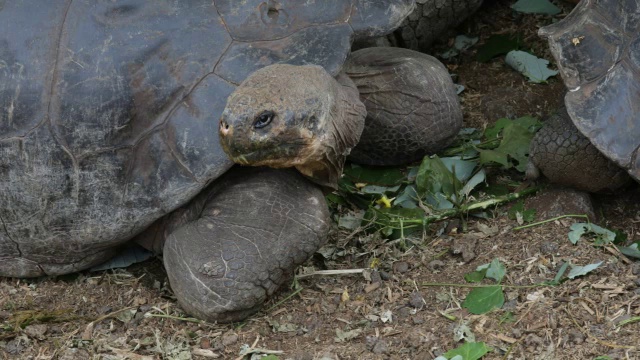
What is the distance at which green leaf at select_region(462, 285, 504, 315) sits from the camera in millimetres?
4117

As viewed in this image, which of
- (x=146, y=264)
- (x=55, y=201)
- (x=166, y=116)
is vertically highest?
(x=166, y=116)

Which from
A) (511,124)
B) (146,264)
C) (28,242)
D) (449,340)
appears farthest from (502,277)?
(28,242)

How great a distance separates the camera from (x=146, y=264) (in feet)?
15.8

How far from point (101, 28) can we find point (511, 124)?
5.88 ft

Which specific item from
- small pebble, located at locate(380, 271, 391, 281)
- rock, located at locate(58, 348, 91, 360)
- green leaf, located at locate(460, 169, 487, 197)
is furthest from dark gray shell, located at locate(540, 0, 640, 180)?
rock, located at locate(58, 348, 91, 360)

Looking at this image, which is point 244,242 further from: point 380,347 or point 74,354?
point 74,354

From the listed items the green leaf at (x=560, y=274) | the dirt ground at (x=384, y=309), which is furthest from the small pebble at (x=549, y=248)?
the green leaf at (x=560, y=274)

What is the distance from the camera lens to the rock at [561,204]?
4.57 m

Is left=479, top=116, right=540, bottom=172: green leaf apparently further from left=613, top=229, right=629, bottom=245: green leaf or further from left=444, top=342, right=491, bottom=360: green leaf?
left=444, top=342, right=491, bottom=360: green leaf

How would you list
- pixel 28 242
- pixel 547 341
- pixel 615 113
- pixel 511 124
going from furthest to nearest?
pixel 511 124, pixel 28 242, pixel 615 113, pixel 547 341

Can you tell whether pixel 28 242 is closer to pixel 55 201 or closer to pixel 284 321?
pixel 55 201

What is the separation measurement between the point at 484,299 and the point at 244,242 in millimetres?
868

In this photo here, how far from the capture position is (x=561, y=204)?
4609 millimetres

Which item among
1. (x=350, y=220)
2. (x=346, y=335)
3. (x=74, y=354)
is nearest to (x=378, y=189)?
(x=350, y=220)
